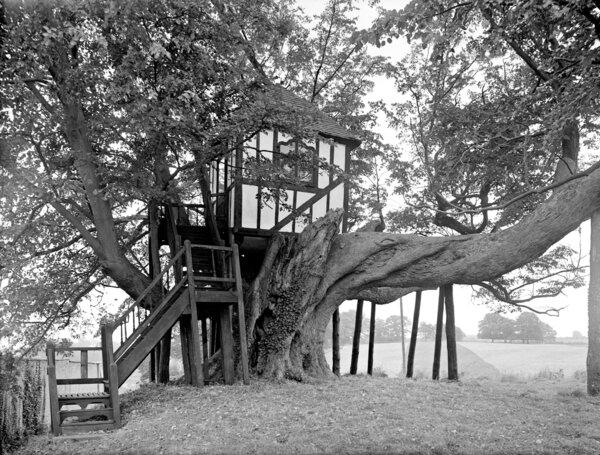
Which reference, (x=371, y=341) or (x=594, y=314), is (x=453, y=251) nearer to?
(x=594, y=314)

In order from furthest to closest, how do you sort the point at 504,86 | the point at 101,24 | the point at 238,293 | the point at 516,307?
the point at 516,307 < the point at 504,86 < the point at 238,293 < the point at 101,24

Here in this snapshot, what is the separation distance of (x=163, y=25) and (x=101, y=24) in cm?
149

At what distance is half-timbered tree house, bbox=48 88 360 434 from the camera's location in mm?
10289

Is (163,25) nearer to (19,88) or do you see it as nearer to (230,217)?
(19,88)

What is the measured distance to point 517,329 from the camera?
148ft

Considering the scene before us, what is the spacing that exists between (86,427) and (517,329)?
42.5m

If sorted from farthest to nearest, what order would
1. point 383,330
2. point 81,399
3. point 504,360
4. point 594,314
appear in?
point 383,330 < point 504,360 < point 594,314 < point 81,399

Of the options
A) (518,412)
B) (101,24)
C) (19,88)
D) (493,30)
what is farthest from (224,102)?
(518,412)

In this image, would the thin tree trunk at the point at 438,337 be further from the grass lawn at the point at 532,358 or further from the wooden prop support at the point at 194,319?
the wooden prop support at the point at 194,319

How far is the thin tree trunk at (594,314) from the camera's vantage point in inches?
487

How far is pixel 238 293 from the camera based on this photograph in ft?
39.5

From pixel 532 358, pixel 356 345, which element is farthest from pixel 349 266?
pixel 532 358

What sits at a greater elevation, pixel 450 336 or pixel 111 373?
pixel 111 373

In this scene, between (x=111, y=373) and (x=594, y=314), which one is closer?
(x=111, y=373)
